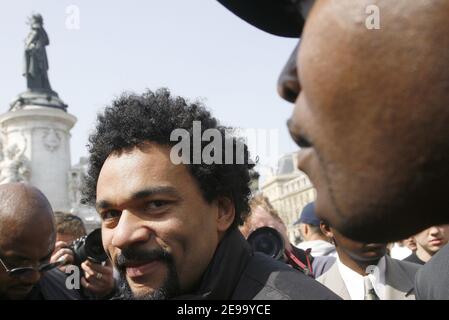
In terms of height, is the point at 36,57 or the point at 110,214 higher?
the point at 36,57

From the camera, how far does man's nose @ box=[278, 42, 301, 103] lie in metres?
0.76

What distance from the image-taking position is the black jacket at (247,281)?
2092 mm

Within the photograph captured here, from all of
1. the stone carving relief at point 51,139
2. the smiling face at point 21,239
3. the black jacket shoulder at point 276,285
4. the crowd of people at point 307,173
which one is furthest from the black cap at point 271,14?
the stone carving relief at point 51,139

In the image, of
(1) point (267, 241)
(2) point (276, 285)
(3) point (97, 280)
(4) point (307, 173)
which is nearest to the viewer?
(4) point (307, 173)

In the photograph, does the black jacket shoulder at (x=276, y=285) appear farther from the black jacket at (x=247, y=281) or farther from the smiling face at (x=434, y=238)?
the smiling face at (x=434, y=238)

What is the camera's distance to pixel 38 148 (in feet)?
63.6

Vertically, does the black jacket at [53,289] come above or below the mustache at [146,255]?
below

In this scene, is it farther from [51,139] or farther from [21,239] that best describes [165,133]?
[51,139]

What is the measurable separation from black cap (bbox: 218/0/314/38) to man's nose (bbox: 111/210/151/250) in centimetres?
142

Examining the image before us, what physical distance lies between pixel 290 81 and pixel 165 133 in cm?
177

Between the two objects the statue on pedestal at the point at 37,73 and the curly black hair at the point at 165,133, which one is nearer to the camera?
the curly black hair at the point at 165,133

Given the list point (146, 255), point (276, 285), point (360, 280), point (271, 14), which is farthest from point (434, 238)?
point (271, 14)

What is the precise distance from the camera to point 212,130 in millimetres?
2709

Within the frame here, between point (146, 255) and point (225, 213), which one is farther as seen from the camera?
point (225, 213)
